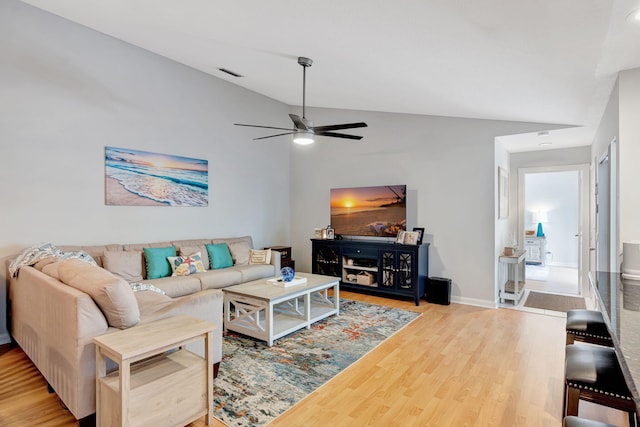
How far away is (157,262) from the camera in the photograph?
427 centimetres

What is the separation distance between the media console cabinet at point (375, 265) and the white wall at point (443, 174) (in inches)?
17.8

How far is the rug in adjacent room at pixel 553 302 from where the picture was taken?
4.70 meters

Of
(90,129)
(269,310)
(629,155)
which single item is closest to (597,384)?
(629,155)

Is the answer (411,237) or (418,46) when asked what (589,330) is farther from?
(411,237)

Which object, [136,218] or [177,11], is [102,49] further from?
[136,218]

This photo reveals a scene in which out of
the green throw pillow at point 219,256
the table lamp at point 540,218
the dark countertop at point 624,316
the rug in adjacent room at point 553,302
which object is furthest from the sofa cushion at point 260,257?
the table lamp at point 540,218

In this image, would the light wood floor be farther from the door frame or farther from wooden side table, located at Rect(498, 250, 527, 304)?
the door frame

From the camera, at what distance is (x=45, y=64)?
3.72m

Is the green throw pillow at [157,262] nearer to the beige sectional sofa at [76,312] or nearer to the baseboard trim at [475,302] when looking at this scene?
the beige sectional sofa at [76,312]

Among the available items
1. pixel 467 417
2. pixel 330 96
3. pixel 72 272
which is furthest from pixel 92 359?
pixel 330 96

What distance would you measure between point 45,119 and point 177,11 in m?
1.94

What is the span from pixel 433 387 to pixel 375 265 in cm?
277

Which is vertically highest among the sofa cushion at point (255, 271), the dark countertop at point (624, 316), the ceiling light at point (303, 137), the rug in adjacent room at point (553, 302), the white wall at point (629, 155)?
the ceiling light at point (303, 137)

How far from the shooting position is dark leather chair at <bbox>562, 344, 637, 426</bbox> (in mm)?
1579
